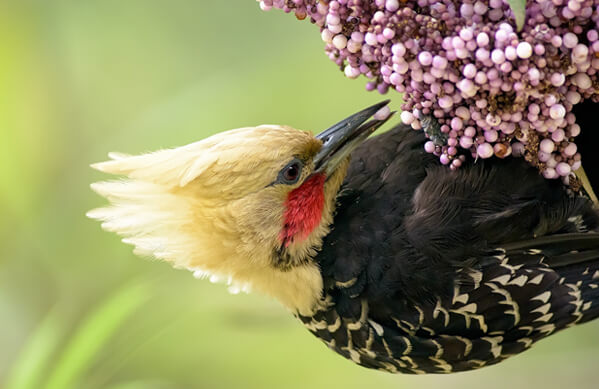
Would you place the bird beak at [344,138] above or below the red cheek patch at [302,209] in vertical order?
above

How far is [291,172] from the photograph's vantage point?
3.15ft

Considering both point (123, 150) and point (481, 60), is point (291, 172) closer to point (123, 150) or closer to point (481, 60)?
point (481, 60)

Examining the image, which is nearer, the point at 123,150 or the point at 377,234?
the point at 377,234

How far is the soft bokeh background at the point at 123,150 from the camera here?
1982 mm

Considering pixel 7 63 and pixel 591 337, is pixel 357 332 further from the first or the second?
pixel 7 63

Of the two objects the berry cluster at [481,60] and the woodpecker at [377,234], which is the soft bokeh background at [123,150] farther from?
the berry cluster at [481,60]

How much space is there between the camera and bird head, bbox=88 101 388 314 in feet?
3.01

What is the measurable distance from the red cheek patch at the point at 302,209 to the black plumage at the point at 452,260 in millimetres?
53

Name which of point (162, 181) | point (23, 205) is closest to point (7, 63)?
point (23, 205)

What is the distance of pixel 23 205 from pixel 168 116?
0.51 metres

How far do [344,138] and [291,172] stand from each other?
0.09 m

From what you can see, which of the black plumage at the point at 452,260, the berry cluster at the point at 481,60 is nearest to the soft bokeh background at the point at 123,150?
the black plumage at the point at 452,260

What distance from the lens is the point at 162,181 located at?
3.01 feet

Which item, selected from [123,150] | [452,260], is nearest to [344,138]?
[452,260]
